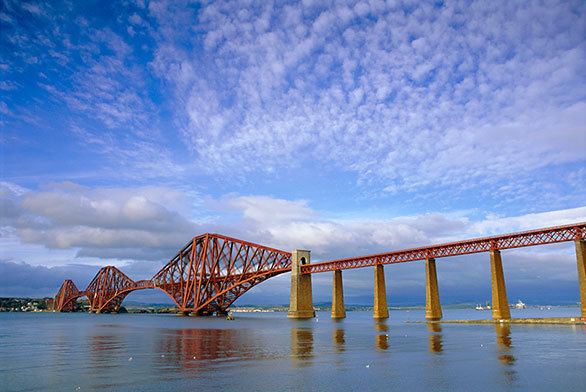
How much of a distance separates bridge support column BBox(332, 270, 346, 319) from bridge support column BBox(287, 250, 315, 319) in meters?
6.68

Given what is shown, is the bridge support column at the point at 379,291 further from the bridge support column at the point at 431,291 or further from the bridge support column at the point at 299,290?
the bridge support column at the point at 299,290

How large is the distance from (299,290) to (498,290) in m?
48.7

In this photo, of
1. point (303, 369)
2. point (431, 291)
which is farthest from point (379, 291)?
point (303, 369)

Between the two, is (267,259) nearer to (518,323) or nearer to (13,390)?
(518,323)

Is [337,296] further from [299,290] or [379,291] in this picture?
[379,291]

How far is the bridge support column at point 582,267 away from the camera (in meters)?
50.5

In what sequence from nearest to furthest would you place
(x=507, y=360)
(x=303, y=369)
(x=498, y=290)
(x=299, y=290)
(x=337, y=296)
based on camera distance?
(x=303, y=369)
(x=507, y=360)
(x=498, y=290)
(x=337, y=296)
(x=299, y=290)

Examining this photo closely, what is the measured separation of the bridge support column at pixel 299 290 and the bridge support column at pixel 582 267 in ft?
189

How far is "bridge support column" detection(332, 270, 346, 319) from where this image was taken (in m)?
91.3

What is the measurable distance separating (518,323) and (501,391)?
53129mm

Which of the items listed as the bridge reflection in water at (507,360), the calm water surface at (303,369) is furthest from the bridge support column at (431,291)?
the calm water surface at (303,369)

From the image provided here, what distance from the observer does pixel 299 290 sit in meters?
98.2

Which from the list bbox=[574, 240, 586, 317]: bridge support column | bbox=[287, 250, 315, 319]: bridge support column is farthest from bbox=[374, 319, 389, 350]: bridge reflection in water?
bbox=[287, 250, 315, 319]: bridge support column

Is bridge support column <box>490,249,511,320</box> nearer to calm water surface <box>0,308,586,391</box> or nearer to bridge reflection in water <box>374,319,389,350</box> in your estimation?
bridge reflection in water <box>374,319,389,350</box>
